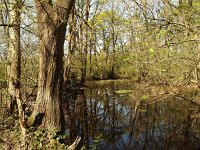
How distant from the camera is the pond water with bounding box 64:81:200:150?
9.44m

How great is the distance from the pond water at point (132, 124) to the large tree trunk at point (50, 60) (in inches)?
65.2

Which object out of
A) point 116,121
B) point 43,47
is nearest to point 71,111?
point 116,121

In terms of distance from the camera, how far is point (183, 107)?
48.3 feet

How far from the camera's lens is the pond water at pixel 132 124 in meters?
9.44

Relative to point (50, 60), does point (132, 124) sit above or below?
below

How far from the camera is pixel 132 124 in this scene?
1193 cm

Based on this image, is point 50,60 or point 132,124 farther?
point 132,124

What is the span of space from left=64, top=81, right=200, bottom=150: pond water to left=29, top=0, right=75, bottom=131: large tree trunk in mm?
1657

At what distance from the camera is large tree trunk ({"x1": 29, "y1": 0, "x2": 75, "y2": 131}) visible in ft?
23.5

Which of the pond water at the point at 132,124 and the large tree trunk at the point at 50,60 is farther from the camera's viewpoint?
the pond water at the point at 132,124

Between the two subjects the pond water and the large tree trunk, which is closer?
the large tree trunk

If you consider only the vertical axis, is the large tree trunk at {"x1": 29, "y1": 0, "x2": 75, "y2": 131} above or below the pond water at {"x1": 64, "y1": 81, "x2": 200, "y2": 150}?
above

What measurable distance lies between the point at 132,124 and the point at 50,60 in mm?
5632

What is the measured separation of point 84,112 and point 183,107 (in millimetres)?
4504
